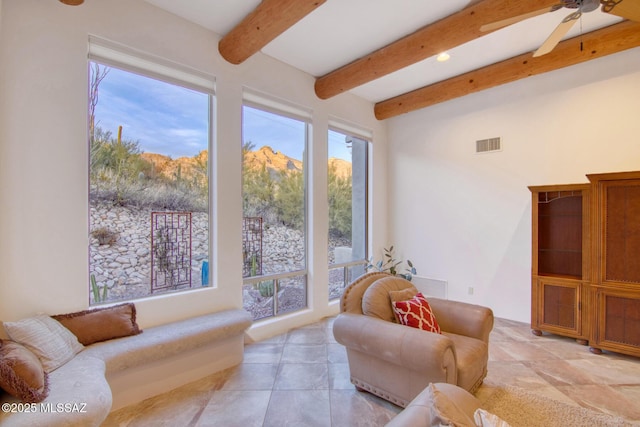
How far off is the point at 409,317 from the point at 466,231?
104 inches

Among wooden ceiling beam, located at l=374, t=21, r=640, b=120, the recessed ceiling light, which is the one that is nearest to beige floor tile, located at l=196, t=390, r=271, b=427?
the recessed ceiling light

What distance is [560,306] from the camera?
330 centimetres

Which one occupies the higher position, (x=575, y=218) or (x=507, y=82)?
(x=507, y=82)

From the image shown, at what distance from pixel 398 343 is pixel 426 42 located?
281cm

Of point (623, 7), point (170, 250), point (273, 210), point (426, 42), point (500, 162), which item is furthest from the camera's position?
point (500, 162)

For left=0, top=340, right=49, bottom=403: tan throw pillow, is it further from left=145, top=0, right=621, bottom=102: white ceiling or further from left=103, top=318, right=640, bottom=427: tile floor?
left=145, top=0, right=621, bottom=102: white ceiling

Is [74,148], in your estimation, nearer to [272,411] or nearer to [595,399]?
[272,411]

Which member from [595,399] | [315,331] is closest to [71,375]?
[315,331]

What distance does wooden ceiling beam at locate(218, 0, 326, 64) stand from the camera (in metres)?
2.41

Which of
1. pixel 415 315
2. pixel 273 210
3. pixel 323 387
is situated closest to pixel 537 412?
pixel 415 315

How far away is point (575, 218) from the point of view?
11.6 feet

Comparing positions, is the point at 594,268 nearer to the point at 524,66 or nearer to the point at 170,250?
the point at 524,66

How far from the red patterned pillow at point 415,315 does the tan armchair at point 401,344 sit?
0.34 feet

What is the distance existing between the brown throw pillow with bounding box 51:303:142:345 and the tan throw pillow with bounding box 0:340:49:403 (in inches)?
16.6
